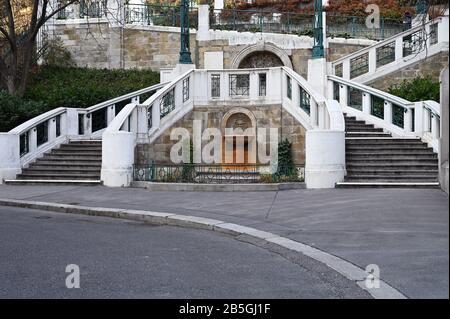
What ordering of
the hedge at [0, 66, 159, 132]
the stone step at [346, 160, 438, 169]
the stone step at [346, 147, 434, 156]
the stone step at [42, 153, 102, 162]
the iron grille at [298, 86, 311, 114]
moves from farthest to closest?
1. the hedge at [0, 66, 159, 132]
2. the iron grille at [298, 86, 311, 114]
3. the stone step at [42, 153, 102, 162]
4. the stone step at [346, 147, 434, 156]
5. the stone step at [346, 160, 438, 169]

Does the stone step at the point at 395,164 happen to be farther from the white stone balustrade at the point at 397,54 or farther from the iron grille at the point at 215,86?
the white stone balustrade at the point at 397,54

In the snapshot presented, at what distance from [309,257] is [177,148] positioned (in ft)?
42.7

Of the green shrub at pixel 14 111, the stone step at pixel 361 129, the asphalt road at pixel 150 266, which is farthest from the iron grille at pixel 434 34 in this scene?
the asphalt road at pixel 150 266

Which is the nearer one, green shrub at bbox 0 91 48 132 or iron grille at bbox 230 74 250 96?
green shrub at bbox 0 91 48 132

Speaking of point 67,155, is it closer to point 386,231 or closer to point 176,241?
point 176,241

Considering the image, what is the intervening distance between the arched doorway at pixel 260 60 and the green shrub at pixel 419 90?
8875 millimetres

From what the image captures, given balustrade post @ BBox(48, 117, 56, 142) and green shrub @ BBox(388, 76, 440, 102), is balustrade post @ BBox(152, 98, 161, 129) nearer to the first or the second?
balustrade post @ BBox(48, 117, 56, 142)

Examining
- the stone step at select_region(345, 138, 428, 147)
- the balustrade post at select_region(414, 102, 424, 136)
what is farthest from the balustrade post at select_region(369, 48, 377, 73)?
the stone step at select_region(345, 138, 428, 147)

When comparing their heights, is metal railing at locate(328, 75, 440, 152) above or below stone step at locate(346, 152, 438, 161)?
above

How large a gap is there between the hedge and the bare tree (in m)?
0.84

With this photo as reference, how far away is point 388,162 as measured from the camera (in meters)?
16.6

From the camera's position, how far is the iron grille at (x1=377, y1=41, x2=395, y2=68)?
949 inches

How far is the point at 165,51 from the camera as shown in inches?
1238
